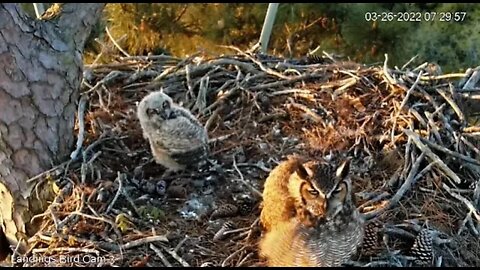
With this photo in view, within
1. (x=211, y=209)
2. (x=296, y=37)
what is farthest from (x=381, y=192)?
(x=296, y=37)

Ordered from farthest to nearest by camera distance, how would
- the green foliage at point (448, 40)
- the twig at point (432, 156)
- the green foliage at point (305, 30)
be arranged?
the green foliage at point (305, 30) → the green foliage at point (448, 40) → the twig at point (432, 156)

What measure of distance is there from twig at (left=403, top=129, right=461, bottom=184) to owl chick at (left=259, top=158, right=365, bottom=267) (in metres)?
0.61

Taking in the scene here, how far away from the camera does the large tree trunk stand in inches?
120

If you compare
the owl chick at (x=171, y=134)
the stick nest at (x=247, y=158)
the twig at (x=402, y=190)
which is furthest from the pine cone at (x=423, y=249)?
the owl chick at (x=171, y=134)

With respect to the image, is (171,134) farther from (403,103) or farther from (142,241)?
(403,103)

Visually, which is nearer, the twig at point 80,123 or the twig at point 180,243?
the twig at point 180,243

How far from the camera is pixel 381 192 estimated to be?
3037 millimetres

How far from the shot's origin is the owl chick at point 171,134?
131 inches

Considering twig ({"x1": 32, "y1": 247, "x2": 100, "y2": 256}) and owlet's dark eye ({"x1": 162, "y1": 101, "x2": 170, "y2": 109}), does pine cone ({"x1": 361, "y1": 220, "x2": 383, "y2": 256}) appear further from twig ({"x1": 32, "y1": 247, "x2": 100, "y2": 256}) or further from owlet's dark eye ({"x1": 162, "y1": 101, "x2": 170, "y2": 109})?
owlet's dark eye ({"x1": 162, "y1": 101, "x2": 170, "y2": 109})

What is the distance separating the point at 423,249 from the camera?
2664 millimetres

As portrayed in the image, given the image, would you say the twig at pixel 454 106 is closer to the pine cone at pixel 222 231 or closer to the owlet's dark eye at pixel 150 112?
the pine cone at pixel 222 231

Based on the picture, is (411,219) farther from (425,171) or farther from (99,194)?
(99,194)

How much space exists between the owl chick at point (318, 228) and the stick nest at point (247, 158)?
14 cm

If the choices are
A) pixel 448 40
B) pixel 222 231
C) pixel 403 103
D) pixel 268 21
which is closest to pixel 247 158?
pixel 222 231
